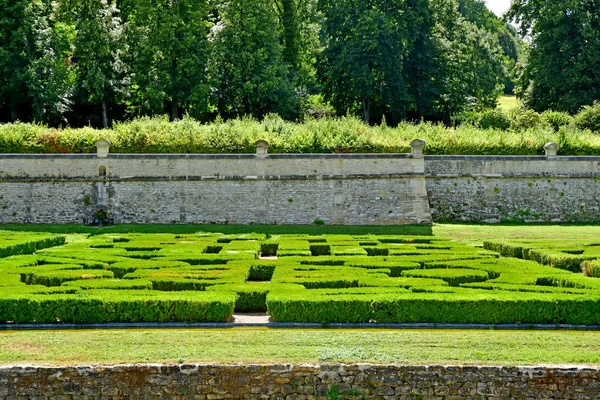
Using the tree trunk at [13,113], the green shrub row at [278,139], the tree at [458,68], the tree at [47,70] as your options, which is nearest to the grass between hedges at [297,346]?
the green shrub row at [278,139]

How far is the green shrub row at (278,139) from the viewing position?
32.2 meters

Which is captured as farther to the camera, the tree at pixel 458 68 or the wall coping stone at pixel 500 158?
the tree at pixel 458 68

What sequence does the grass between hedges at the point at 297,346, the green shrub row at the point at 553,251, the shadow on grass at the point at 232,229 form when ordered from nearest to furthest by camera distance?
the grass between hedges at the point at 297,346 → the green shrub row at the point at 553,251 → the shadow on grass at the point at 232,229

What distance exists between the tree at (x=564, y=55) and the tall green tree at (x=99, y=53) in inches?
930

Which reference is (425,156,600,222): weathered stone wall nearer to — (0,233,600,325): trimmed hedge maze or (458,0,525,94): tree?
(0,233,600,325): trimmed hedge maze

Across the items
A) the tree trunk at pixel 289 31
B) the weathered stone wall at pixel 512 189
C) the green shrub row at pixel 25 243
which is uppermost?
the tree trunk at pixel 289 31

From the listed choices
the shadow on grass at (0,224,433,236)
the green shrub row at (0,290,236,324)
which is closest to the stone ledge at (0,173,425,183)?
the shadow on grass at (0,224,433,236)

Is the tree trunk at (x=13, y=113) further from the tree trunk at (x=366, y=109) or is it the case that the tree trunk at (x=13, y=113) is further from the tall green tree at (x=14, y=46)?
the tree trunk at (x=366, y=109)

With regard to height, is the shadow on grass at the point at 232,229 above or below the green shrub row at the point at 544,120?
below

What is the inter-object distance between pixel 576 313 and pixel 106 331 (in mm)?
7546

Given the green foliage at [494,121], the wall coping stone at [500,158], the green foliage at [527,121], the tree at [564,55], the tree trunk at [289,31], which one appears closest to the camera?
A: the wall coping stone at [500,158]

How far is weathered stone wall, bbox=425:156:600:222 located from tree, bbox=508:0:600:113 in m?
13.6

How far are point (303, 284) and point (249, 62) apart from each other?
28807 millimetres

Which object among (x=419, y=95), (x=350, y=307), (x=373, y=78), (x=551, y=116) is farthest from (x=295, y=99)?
(x=350, y=307)
